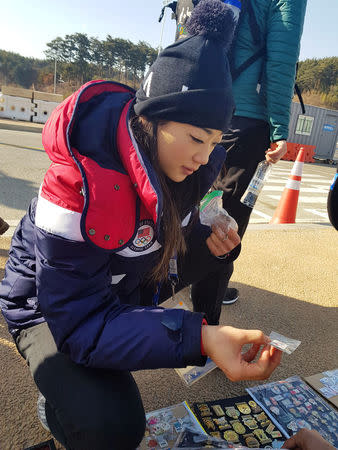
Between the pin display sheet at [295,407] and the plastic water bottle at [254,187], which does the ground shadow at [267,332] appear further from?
the plastic water bottle at [254,187]

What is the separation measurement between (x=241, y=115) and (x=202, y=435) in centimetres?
169

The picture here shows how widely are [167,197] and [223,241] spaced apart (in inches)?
18.2

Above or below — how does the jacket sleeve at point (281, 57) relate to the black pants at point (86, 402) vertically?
above

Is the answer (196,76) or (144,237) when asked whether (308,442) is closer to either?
(144,237)

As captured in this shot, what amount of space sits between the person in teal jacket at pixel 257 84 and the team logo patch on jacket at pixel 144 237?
0.78 m

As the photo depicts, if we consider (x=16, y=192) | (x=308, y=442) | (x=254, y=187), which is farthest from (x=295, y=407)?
(x=16, y=192)

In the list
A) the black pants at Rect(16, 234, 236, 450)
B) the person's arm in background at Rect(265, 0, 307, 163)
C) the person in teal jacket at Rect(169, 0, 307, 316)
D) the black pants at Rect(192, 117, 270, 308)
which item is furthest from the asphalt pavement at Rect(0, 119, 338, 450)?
the person's arm in background at Rect(265, 0, 307, 163)

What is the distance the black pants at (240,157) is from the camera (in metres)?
2.23

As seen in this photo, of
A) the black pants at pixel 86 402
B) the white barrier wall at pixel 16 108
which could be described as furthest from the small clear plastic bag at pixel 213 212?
the white barrier wall at pixel 16 108

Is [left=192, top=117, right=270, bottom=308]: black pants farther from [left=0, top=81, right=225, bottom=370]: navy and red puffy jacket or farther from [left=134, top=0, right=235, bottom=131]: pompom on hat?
[left=0, top=81, right=225, bottom=370]: navy and red puffy jacket

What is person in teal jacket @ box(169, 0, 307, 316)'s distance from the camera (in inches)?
82.9

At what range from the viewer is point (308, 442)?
119 cm

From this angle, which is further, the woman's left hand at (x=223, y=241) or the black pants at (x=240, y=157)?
the black pants at (x=240, y=157)

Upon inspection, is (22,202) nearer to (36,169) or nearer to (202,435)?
(36,169)
